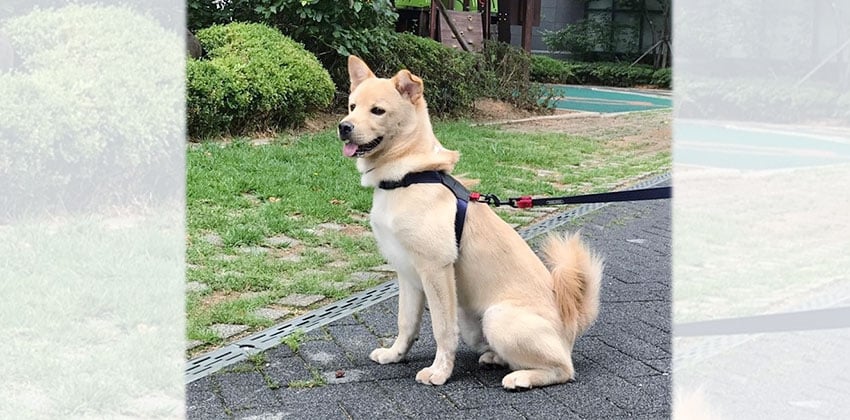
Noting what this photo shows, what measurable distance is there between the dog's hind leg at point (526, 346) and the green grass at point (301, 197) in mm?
1163

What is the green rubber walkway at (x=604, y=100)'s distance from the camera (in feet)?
52.9

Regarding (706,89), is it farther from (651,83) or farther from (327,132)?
(327,132)

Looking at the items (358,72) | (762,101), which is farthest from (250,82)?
(762,101)

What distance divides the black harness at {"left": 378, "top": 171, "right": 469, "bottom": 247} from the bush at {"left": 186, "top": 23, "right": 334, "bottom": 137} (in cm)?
492

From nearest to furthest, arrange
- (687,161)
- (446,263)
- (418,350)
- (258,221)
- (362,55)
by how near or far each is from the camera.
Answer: (446,263)
(418,350)
(258,221)
(687,161)
(362,55)

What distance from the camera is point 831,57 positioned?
17.8 m

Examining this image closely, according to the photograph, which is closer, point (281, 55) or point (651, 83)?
point (281, 55)

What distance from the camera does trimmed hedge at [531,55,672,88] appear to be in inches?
853

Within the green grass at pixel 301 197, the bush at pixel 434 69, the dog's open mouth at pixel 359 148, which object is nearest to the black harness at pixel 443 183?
the dog's open mouth at pixel 359 148

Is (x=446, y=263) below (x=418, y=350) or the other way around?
the other way around

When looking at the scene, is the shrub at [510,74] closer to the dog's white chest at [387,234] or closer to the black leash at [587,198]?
the black leash at [587,198]

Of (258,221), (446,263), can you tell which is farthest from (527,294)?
(258,221)

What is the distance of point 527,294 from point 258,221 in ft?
8.84

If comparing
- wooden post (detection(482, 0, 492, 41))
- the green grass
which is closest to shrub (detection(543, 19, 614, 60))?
wooden post (detection(482, 0, 492, 41))
